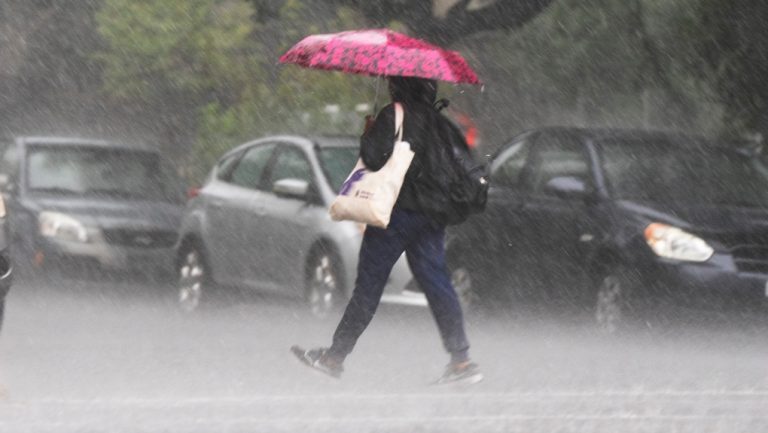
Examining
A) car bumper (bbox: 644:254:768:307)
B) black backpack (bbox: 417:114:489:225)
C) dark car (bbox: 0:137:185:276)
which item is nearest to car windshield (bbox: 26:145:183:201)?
dark car (bbox: 0:137:185:276)

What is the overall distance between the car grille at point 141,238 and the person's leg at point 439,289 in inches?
276

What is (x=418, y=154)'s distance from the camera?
11484 millimetres

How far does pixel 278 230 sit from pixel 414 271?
5033 millimetres

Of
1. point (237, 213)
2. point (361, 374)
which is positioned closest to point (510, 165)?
point (237, 213)

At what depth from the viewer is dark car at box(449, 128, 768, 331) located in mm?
14344

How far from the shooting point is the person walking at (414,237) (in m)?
11.5

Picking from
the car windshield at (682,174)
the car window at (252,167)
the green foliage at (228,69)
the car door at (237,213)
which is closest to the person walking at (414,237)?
the car windshield at (682,174)

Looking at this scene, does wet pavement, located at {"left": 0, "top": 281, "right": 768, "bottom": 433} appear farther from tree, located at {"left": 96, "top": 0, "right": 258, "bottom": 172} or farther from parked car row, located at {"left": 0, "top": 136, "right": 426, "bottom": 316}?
tree, located at {"left": 96, "top": 0, "right": 258, "bottom": 172}

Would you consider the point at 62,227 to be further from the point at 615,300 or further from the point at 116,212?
the point at 615,300

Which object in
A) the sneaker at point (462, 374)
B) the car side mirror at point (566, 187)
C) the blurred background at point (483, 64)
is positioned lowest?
the blurred background at point (483, 64)

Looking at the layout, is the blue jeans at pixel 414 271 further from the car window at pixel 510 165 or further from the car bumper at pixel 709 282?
the car window at pixel 510 165

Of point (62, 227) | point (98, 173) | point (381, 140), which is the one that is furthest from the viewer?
point (98, 173)

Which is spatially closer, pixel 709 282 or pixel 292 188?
pixel 709 282

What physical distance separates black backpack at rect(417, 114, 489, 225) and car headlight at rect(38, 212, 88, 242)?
278 inches
